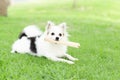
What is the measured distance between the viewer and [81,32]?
14367 mm

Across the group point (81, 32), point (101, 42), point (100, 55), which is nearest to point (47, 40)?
point (100, 55)

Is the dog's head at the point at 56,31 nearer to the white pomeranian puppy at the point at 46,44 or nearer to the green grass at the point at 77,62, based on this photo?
the white pomeranian puppy at the point at 46,44

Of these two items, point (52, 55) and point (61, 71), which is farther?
point (52, 55)

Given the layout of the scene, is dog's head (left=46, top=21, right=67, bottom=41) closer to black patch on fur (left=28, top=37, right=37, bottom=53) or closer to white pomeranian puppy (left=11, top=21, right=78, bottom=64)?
white pomeranian puppy (left=11, top=21, right=78, bottom=64)

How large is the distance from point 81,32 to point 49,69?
7314 mm

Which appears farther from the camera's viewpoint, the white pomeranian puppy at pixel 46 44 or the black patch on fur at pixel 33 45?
the black patch on fur at pixel 33 45

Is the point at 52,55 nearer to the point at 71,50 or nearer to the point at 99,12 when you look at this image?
the point at 71,50

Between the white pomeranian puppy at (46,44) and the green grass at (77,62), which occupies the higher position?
the white pomeranian puppy at (46,44)

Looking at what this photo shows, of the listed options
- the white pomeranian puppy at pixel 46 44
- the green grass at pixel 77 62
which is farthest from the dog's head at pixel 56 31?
the green grass at pixel 77 62

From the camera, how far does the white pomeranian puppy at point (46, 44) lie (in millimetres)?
7949

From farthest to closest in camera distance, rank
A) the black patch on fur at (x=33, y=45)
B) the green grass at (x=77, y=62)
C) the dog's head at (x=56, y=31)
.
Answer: the black patch on fur at (x=33, y=45)
the dog's head at (x=56, y=31)
the green grass at (x=77, y=62)

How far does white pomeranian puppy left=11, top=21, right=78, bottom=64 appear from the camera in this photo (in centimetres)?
795

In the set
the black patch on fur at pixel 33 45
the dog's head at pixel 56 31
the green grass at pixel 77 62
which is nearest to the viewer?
the green grass at pixel 77 62

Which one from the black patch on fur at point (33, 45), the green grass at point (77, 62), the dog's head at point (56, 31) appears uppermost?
the dog's head at point (56, 31)
